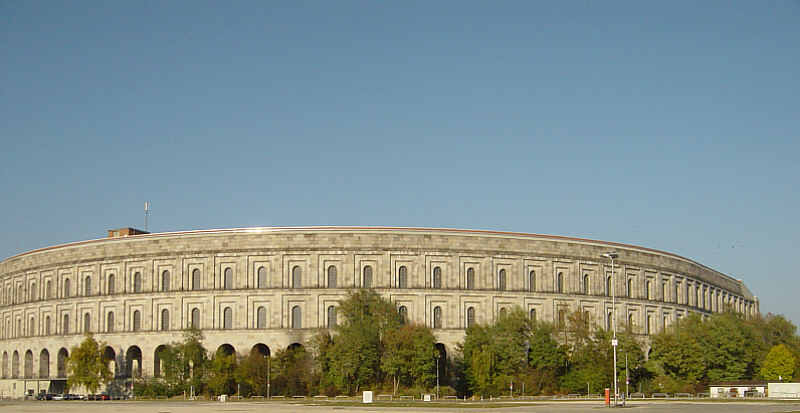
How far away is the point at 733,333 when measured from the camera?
9575 centimetres

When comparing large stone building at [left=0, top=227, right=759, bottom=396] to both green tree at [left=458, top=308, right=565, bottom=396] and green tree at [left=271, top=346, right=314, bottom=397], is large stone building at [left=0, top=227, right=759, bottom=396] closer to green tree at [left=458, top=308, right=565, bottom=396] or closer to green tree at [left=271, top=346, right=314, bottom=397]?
green tree at [left=271, top=346, right=314, bottom=397]

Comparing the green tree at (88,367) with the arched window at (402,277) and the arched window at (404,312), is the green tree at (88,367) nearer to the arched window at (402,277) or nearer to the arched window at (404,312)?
the arched window at (404,312)

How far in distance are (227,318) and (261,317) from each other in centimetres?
359

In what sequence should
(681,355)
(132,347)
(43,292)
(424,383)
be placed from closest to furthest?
(424,383), (681,355), (132,347), (43,292)

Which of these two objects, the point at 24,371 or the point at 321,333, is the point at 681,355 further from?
the point at 24,371

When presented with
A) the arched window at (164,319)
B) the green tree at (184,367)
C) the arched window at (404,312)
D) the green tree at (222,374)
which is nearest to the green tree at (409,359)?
the arched window at (404,312)

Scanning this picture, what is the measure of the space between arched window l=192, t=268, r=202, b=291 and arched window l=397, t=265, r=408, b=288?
20180 millimetres

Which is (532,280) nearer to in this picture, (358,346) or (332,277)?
(332,277)

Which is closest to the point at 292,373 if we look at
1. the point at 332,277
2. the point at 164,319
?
the point at 332,277

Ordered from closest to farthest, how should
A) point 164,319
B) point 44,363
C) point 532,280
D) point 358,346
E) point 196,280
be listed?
point 358,346
point 196,280
point 164,319
point 532,280
point 44,363

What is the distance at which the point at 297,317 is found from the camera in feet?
306

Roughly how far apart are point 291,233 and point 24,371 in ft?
124

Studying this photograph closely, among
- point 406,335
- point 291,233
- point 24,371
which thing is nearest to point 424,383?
point 406,335

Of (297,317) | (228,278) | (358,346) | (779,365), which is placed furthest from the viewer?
(779,365)
